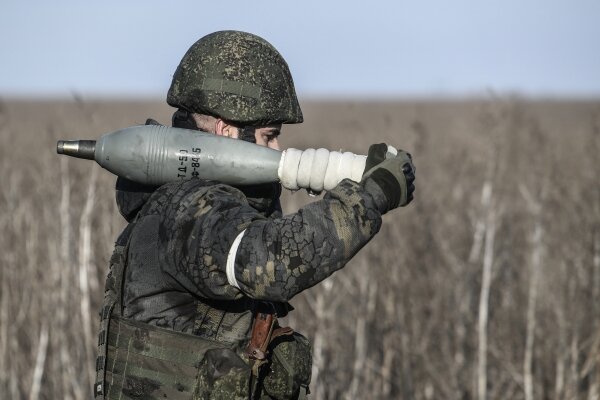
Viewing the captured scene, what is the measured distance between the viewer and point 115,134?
247cm

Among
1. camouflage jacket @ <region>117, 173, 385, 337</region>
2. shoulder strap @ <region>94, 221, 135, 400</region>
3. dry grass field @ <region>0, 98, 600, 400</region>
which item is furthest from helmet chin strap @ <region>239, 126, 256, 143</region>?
dry grass field @ <region>0, 98, 600, 400</region>

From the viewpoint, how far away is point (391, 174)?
2312mm

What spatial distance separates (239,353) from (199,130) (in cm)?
62

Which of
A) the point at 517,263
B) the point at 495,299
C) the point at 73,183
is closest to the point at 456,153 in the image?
the point at 517,263

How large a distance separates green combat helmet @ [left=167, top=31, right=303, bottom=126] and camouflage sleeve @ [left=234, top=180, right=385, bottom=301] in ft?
1.64

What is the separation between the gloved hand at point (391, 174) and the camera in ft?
7.53

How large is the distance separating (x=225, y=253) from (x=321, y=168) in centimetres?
35

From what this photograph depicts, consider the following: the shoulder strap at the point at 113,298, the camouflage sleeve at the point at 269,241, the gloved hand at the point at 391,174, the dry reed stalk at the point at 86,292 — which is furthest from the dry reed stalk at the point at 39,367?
the gloved hand at the point at 391,174

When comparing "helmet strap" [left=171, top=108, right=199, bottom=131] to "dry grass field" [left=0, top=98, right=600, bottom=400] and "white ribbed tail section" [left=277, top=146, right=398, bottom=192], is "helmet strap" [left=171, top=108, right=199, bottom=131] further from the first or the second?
"dry grass field" [left=0, top=98, right=600, bottom=400]

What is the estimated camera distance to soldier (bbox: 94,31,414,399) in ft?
7.23

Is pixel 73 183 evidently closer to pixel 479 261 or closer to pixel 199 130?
pixel 479 261

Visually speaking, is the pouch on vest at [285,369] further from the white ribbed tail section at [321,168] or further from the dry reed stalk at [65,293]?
the dry reed stalk at [65,293]

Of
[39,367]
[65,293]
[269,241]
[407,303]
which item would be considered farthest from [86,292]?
[269,241]

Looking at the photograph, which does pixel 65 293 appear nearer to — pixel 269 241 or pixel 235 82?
pixel 235 82
